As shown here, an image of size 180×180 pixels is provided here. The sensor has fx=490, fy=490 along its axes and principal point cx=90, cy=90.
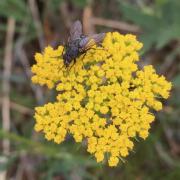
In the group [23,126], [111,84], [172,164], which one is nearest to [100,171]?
[172,164]

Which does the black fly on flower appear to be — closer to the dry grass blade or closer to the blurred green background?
the blurred green background

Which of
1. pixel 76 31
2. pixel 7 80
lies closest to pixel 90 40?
pixel 76 31

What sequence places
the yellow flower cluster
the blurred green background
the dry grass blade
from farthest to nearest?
the dry grass blade
the blurred green background
the yellow flower cluster

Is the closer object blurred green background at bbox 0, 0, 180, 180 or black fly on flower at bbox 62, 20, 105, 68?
black fly on flower at bbox 62, 20, 105, 68

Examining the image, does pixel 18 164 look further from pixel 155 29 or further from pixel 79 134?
pixel 79 134

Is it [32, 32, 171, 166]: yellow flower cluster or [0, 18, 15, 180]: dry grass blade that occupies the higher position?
[0, 18, 15, 180]: dry grass blade

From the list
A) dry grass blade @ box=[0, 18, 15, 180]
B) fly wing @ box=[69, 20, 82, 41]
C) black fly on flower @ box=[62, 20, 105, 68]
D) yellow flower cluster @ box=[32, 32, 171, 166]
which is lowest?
yellow flower cluster @ box=[32, 32, 171, 166]

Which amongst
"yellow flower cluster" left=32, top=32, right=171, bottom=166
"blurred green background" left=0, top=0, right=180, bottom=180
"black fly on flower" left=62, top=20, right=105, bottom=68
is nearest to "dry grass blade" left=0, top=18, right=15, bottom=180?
"blurred green background" left=0, top=0, right=180, bottom=180
